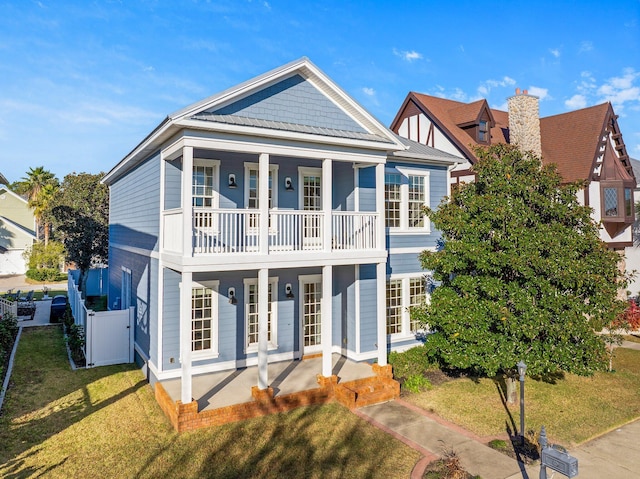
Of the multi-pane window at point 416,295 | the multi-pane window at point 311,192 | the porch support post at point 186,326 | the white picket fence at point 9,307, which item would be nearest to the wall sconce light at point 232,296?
the porch support post at point 186,326

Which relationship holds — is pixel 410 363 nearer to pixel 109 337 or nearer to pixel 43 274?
pixel 109 337

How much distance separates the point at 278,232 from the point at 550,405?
27.1ft

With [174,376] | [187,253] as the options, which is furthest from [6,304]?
[187,253]

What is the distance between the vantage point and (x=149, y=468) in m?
7.48

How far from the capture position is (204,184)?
11727 millimetres

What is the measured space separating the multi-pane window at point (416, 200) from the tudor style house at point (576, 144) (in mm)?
7028

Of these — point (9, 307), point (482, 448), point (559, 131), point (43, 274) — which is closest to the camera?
point (482, 448)

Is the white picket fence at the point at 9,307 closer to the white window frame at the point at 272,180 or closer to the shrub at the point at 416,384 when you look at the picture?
the white window frame at the point at 272,180

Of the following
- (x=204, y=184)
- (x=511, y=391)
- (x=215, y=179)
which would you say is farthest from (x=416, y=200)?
(x=204, y=184)

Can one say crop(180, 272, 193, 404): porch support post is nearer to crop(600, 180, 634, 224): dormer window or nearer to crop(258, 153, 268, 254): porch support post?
crop(258, 153, 268, 254): porch support post

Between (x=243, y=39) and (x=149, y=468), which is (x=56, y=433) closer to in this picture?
(x=149, y=468)

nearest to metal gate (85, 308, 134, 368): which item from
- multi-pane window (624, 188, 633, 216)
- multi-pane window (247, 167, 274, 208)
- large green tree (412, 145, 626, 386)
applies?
multi-pane window (247, 167, 274, 208)

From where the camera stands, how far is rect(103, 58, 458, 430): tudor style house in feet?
32.7

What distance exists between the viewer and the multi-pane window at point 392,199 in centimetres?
1394
